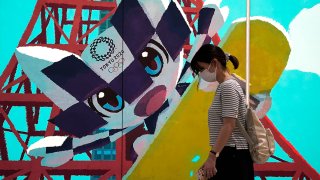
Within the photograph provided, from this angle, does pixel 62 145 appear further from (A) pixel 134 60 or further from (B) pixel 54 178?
(A) pixel 134 60

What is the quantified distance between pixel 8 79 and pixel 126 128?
3.04 feet

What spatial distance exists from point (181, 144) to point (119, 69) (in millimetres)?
735

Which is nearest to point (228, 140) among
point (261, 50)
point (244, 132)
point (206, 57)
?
point (244, 132)

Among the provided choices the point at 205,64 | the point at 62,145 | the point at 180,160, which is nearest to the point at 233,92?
the point at 205,64

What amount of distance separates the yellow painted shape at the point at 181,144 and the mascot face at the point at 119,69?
0.18 m

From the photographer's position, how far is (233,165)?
7.94 ft

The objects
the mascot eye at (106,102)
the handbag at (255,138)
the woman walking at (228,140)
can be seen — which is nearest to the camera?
the woman walking at (228,140)

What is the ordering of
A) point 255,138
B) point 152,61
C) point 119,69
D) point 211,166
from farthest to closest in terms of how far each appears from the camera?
point 152,61
point 119,69
point 255,138
point 211,166

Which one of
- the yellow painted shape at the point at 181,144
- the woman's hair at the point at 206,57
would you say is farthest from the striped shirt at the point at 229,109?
the yellow painted shape at the point at 181,144

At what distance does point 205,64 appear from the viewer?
256 centimetres

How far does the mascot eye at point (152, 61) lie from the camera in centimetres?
393

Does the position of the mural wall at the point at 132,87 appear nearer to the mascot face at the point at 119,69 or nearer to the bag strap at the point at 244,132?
the mascot face at the point at 119,69

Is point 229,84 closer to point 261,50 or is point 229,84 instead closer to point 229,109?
point 229,109

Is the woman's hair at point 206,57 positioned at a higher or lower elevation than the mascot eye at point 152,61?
higher
